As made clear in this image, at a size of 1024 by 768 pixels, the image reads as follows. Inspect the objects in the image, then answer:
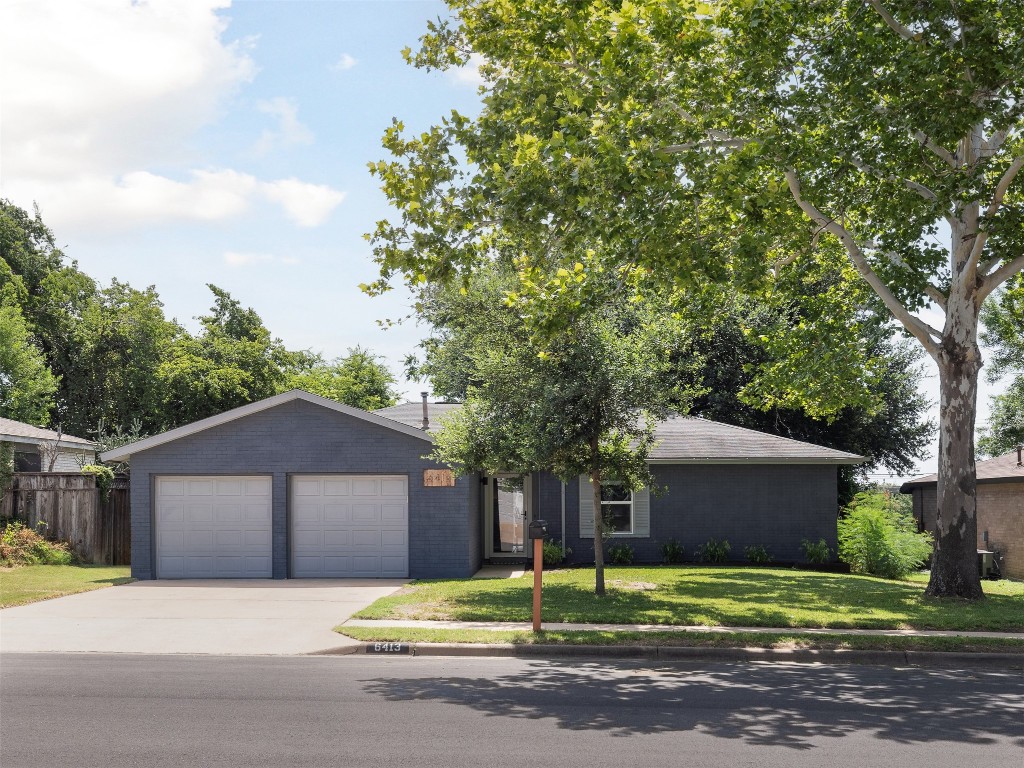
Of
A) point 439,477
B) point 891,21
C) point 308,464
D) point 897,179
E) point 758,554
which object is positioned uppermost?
point 891,21

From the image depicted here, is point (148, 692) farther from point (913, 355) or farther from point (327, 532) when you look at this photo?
point (913, 355)

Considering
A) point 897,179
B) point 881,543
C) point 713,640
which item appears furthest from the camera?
point 881,543

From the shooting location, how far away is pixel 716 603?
1589 cm

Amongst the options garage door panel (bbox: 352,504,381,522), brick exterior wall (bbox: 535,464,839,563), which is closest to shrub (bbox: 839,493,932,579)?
brick exterior wall (bbox: 535,464,839,563)

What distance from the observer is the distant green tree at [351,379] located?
52.4 meters

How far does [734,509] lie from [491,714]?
55.8ft

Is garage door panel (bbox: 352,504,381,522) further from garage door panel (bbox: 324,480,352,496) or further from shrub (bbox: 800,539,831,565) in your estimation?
shrub (bbox: 800,539,831,565)

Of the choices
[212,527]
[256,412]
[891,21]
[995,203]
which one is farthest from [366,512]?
[891,21]

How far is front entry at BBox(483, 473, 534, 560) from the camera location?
2462cm

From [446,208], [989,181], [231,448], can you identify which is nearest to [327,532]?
[231,448]

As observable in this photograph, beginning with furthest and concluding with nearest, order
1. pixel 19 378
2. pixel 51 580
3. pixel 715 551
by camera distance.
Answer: pixel 19 378 < pixel 715 551 < pixel 51 580

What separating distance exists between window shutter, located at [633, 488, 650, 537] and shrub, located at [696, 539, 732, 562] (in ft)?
4.68

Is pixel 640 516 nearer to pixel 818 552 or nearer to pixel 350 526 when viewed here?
pixel 818 552

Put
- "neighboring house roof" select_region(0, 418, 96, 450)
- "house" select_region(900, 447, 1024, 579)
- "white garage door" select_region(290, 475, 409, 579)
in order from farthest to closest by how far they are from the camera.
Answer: "house" select_region(900, 447, 1024, 579), "neighboring house roof" select_region(0, 418, 96, 450), "white garage door" select_region(290, 475, 409, 579)
